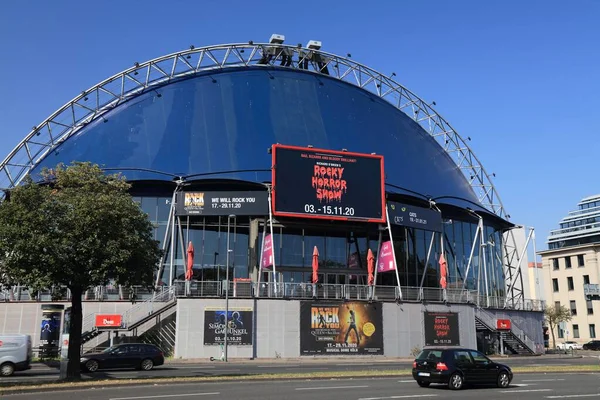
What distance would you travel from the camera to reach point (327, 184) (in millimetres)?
48969

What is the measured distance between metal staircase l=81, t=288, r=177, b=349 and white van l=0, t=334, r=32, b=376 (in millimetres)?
12386

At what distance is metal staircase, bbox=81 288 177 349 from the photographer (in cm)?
4209

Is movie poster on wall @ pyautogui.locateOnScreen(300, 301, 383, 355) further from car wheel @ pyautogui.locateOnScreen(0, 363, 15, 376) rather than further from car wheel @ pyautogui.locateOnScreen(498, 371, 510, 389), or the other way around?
car wheel @ pyautogui.locateOnScreen(498, 371, 510, 389)

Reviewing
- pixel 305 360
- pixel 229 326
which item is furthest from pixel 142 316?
pixel 305 360

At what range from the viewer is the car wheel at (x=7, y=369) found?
2830cm

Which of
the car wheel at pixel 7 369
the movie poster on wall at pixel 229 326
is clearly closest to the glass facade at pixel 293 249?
the movie poster on wall at pixel 229 326

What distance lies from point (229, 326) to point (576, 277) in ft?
264

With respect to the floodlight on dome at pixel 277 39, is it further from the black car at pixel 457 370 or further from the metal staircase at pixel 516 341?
the black car at pixel 457 370

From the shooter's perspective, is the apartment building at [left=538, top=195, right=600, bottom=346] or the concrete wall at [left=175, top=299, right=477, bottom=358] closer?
the concrete wall at [left=175, top=299, right=477, bottom=358]

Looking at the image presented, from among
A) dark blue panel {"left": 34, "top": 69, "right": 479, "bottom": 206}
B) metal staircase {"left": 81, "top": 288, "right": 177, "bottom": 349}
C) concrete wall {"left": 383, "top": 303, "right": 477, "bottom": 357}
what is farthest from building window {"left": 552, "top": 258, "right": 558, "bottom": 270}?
metal staircase {"left": 81, "top": 288, "right": 177, "bottom": 349}

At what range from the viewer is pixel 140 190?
5078 cm

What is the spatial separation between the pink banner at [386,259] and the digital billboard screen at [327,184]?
7.42 feet

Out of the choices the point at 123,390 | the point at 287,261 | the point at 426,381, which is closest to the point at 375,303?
the point at 287,261

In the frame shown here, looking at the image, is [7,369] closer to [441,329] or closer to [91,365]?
[91,365]
